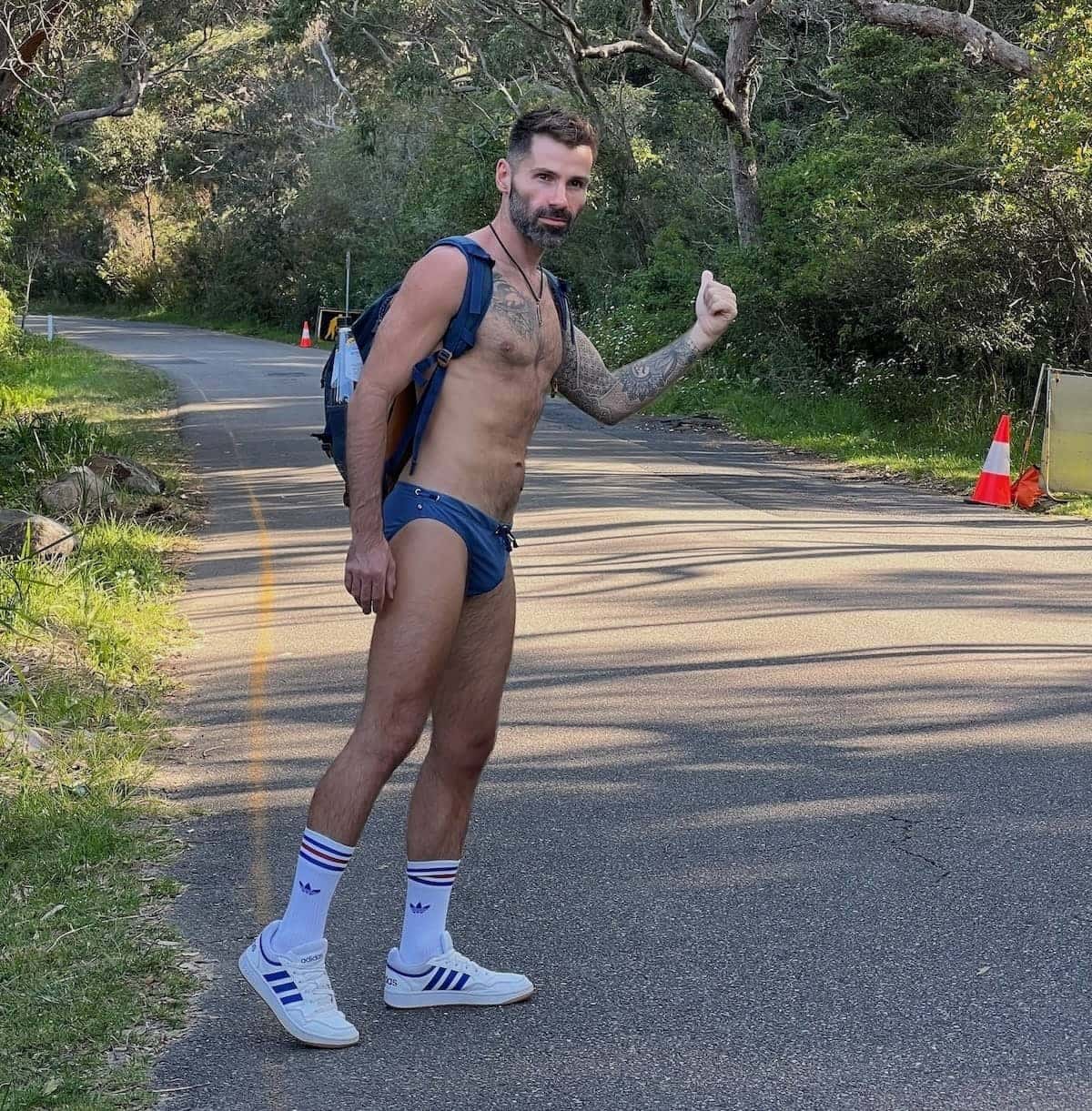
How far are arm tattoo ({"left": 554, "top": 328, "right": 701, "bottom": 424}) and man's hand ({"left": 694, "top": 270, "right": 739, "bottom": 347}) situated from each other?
0.07 meters

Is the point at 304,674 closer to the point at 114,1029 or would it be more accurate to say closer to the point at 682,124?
the point at 114,1029

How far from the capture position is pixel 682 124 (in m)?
32.5

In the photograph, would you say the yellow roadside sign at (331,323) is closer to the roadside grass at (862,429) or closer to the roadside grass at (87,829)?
the roadside grass at (87,829)

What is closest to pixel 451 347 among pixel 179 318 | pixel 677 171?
pixel 677 171

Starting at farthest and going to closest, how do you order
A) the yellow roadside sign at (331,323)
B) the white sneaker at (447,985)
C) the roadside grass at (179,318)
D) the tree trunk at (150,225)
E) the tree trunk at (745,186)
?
1. the tree trunk at (150,225)
2. the roadside grass at (179,318)
3. the tree trunk at (745,186)
4. the yellow roadside sign at (331,323)
5. the white sneaker at (447,985)

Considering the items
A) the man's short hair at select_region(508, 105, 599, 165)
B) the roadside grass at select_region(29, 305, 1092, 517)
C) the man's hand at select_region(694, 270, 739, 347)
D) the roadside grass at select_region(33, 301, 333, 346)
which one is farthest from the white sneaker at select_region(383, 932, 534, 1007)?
the roadside grass at select_region(33, 301, 333, 346)

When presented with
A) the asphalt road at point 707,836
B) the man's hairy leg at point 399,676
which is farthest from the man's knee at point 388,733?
the asphalt road at point 707,836

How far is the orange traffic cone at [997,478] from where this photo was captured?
1459cm

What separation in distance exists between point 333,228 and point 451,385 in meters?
48.6

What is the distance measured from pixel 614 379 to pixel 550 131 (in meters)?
0.83

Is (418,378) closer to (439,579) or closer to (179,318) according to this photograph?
(439,579)

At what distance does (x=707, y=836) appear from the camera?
5.56 m

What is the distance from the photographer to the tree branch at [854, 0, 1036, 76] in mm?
17719

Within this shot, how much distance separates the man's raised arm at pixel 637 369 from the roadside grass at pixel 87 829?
6.17ft
